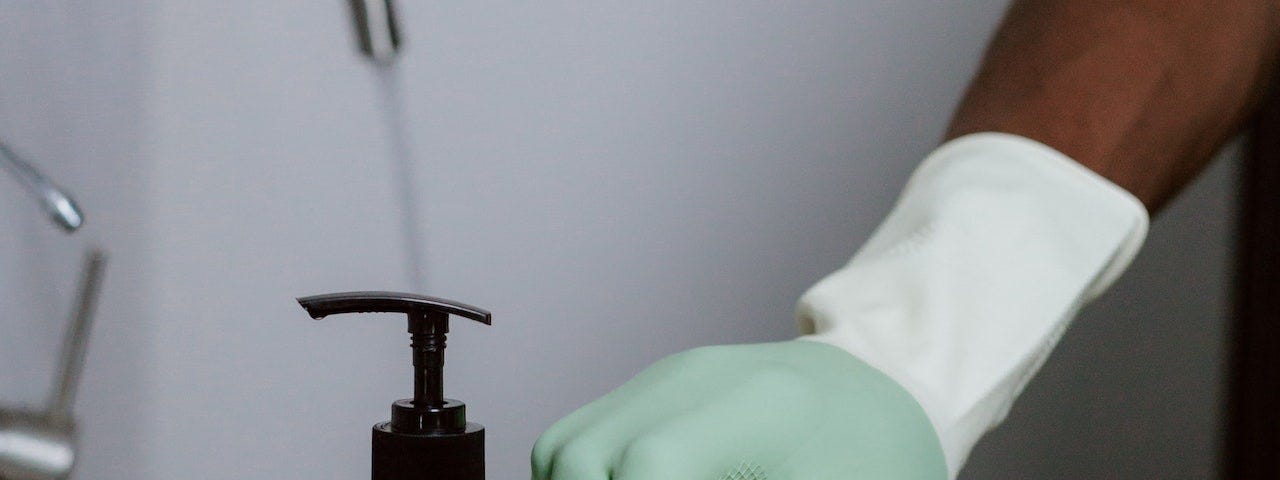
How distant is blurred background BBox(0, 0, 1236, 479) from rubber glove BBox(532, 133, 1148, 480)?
0.22 metres

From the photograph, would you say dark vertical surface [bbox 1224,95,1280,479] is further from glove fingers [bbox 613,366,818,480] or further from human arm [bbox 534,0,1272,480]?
glove fingers [bbox 613,366,818,480]

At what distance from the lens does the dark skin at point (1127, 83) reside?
0.53 m

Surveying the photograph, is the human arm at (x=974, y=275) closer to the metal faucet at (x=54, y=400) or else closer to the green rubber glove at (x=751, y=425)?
the green rubber glove at (x=751, y=425)

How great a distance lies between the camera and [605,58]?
68cm

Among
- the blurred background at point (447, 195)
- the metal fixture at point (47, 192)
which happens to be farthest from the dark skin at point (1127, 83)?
the metal fixture at point (47, 192)

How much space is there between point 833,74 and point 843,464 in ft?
1.33

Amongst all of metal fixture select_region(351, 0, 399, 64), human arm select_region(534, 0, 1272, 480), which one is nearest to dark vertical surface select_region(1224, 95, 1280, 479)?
human arm select_region(534, 0, 1272, 480)

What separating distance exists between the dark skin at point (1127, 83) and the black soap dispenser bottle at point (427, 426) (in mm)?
314

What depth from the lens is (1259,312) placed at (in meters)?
0.85

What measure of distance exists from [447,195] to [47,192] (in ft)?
0.80

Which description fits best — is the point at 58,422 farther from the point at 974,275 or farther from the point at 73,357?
the point at 974,275

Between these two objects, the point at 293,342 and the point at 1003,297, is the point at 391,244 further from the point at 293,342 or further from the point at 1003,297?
the point at 1003,297

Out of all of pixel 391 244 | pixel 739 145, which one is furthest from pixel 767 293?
pixel 391 244

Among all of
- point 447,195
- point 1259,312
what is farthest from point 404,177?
point 1259,312
